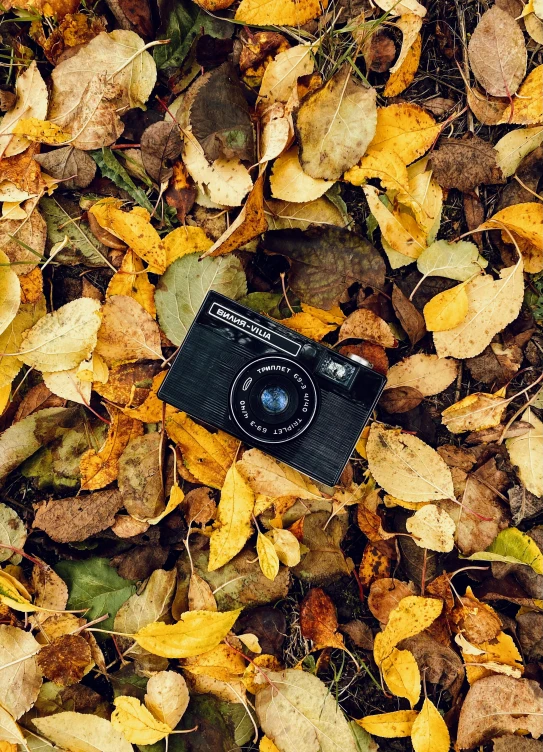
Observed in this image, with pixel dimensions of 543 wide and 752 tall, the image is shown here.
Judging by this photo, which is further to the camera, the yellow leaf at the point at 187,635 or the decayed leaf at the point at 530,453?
the decayed leaf at the point at 530,453

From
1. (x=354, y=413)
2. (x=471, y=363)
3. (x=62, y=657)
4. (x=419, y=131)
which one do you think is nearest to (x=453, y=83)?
(x=419, y=131)

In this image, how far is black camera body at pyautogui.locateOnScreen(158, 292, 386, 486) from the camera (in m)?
1.43

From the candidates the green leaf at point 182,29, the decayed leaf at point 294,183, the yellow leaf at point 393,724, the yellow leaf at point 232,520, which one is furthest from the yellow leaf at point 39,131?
the yellow leaf at point 393,724

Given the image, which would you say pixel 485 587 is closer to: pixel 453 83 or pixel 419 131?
pixel 419 131

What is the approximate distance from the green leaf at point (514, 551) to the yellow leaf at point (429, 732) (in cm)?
34

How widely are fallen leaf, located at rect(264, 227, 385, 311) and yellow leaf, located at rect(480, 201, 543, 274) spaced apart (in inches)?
11.2

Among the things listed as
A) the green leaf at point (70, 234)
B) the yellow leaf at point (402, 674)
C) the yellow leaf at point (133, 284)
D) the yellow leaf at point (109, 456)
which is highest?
the green leaf at point (70, 234)

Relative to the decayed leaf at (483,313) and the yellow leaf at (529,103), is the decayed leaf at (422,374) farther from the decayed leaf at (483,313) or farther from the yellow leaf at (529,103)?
the yellow leaf at (529,103)

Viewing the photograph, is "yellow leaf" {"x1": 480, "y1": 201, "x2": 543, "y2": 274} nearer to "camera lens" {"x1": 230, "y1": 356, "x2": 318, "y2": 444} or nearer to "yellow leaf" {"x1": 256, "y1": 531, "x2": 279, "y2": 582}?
"camera lens" {"x1": 230, "y1": 356, "x2": 318, "y2": 444}

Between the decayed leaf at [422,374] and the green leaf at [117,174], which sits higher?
the green leaf at [117,174]

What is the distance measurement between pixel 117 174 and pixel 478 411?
998 millimetres

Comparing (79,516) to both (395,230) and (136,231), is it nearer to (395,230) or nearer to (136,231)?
(136,231)

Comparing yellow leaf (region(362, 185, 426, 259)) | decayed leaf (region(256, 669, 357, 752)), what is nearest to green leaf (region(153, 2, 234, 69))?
yellow leaf (region(362, 185, 426, 259))

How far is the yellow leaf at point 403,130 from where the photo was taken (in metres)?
1.56
